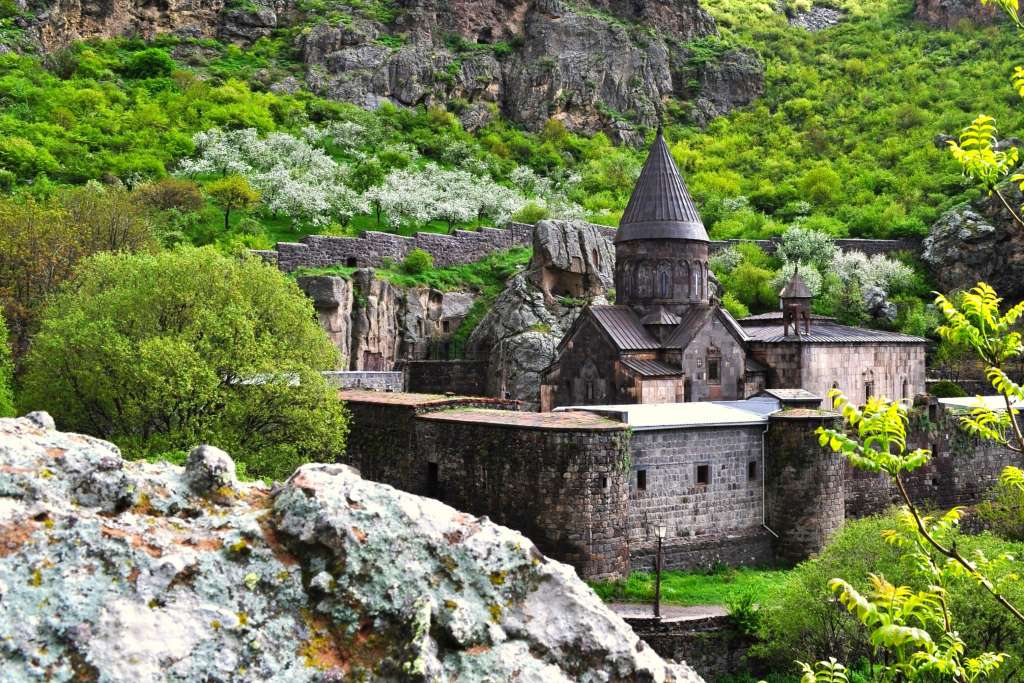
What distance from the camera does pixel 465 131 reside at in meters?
65.0

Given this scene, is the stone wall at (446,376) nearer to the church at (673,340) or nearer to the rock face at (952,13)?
the church at (673,340)

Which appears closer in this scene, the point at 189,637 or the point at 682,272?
the point at 189,637

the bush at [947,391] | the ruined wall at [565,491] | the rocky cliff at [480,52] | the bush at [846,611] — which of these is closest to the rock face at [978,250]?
the bush at [947,391]

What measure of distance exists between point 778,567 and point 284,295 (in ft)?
41.7

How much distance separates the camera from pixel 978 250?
44.3 metres

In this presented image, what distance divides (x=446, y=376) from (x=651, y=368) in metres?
8.77

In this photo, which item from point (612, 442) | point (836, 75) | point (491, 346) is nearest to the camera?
point (612, 442)

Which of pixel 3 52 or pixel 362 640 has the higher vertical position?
pixel 3 52

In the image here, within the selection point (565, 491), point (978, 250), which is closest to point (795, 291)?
point (565, 491)

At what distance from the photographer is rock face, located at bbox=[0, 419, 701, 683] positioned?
3.89 meters

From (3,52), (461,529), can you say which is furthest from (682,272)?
(3,52)

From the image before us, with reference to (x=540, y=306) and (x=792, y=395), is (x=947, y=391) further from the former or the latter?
(x=540, y=306)

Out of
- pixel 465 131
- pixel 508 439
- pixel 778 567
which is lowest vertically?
pixel 778 567

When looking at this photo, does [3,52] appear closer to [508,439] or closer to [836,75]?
[508,439]
